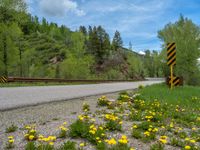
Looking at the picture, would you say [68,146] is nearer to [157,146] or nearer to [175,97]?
[157,146]

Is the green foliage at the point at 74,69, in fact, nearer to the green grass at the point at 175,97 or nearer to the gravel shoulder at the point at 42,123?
the green grass at the point at 175,97

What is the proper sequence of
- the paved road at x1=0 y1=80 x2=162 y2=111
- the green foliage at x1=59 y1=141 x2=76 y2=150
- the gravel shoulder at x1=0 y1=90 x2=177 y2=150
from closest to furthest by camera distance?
the green foliage at x1=59 y1=141 x2=76 y2=150 → the gravel shoulder at x1=0 y1=90 x2=177 y2=150 → the paved road at x1=0 y1=80 x2=162 y2=111

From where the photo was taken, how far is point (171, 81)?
14.5 meters

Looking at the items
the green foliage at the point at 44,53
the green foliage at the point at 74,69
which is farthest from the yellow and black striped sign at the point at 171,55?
the green foliage at the point at 74,69

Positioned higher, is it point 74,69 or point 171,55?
point 74,69

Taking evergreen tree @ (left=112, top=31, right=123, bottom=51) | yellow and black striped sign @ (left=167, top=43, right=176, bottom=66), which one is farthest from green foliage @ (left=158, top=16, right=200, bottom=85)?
evergreen tree @ (left=112, top=31, right=123, bottom=51)

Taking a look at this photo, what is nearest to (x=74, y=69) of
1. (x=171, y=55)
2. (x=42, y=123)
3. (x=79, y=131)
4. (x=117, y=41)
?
(x=171, y=55)

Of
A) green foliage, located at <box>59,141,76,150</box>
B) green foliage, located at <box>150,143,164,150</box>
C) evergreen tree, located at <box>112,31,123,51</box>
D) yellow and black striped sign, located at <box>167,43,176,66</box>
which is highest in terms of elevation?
evergreen tree, located at <box>112,31,123,51</box>

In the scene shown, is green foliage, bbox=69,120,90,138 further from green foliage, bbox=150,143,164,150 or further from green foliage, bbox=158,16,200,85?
green foliage, bbox=158,16,200,85

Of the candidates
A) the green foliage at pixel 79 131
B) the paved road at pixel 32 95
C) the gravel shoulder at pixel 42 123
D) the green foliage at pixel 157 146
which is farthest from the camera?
the paved road at pixel 32 95

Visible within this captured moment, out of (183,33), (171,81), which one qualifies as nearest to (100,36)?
(183,33)

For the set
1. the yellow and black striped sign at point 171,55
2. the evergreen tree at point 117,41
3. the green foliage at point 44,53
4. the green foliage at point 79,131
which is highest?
the evergreen tree at point 117,41

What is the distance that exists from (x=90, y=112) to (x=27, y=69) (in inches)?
1756

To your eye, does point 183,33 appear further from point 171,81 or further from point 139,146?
point 139,146
